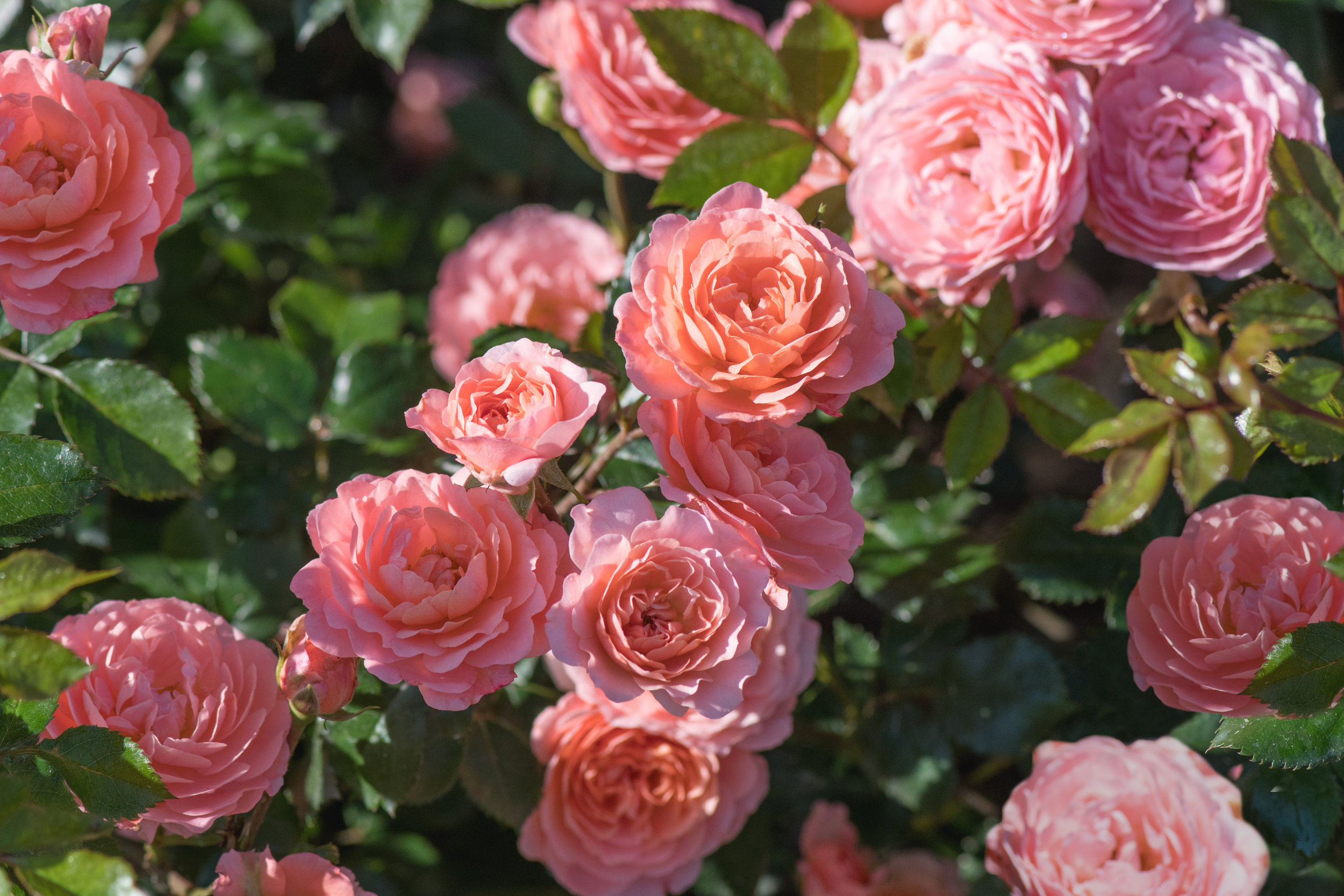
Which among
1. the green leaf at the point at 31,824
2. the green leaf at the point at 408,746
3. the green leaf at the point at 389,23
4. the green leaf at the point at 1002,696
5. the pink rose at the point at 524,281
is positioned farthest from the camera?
the pink rose at the point at 524,281

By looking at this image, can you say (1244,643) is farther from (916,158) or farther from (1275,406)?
(916,158)

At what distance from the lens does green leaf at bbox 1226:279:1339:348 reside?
875 millimetres

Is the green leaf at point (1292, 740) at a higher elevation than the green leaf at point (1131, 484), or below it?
below

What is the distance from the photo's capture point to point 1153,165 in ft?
3.16

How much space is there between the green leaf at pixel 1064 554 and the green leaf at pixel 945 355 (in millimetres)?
232

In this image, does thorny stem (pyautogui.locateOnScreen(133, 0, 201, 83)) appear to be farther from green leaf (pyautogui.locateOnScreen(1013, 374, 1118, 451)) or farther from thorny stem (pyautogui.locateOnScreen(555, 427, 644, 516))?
green leaf (pyautogui.locateOnScreen(1013, 374, 1118, 451))

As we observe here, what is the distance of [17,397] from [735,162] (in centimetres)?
72

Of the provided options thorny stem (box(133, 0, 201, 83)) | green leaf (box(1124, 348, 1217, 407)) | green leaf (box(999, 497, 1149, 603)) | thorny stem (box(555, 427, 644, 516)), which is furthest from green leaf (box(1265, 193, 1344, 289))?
thorny stem (box(133, 0, 201, 83))

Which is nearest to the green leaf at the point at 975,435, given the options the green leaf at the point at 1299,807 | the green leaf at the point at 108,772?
the green leaf at the point at 1299,807

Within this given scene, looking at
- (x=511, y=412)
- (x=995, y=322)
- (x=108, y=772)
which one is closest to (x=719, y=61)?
(x=995, y=322)

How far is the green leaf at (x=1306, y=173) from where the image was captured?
0.88m

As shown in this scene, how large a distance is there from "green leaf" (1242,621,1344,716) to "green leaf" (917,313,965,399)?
1.14 feet

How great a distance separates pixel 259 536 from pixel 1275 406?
40.1 inches

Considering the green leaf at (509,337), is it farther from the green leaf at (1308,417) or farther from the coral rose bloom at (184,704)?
the green leaf at (1308,417)
